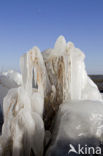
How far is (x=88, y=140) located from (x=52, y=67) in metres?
1.67

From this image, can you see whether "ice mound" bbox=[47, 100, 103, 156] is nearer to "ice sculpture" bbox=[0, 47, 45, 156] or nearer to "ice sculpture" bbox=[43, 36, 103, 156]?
"ice sculpture" bbox=[43, 36, 103, 156]

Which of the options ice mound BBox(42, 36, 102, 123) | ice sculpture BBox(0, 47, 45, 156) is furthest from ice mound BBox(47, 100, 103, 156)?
ice mound BBox(42, 36, 102, 123)

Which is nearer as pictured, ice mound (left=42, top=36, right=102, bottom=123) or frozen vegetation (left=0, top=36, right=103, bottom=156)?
frozen vegetation (left=0, top=36, right=103, bottom=156)

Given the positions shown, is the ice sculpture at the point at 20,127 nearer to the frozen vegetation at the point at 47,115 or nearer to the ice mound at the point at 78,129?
the frozen vegetation at the point at 47,115

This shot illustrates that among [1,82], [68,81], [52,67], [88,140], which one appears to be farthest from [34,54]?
[1,82]

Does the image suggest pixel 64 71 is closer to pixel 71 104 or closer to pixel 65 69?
pixel 65 69

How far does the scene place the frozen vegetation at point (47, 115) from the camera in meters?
2.71

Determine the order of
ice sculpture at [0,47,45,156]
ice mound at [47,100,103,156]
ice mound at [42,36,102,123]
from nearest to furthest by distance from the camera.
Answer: ice mound at [47,100,103,156]
ice sculpture at [0,47,45,156]
ice mound at [42,36,102,123]

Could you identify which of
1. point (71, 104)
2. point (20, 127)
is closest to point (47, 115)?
point (71, 104)

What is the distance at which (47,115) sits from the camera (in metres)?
3.57

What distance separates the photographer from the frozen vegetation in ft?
8.88

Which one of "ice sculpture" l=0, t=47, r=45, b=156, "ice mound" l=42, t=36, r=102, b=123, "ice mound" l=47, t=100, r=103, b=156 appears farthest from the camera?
"ice mound" l=42, t=36, r=102, b=123

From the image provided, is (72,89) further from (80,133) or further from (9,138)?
(9,138)

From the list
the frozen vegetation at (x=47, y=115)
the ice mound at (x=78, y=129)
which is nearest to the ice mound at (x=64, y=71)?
the frozen vegetation at (x=47, y=115)
